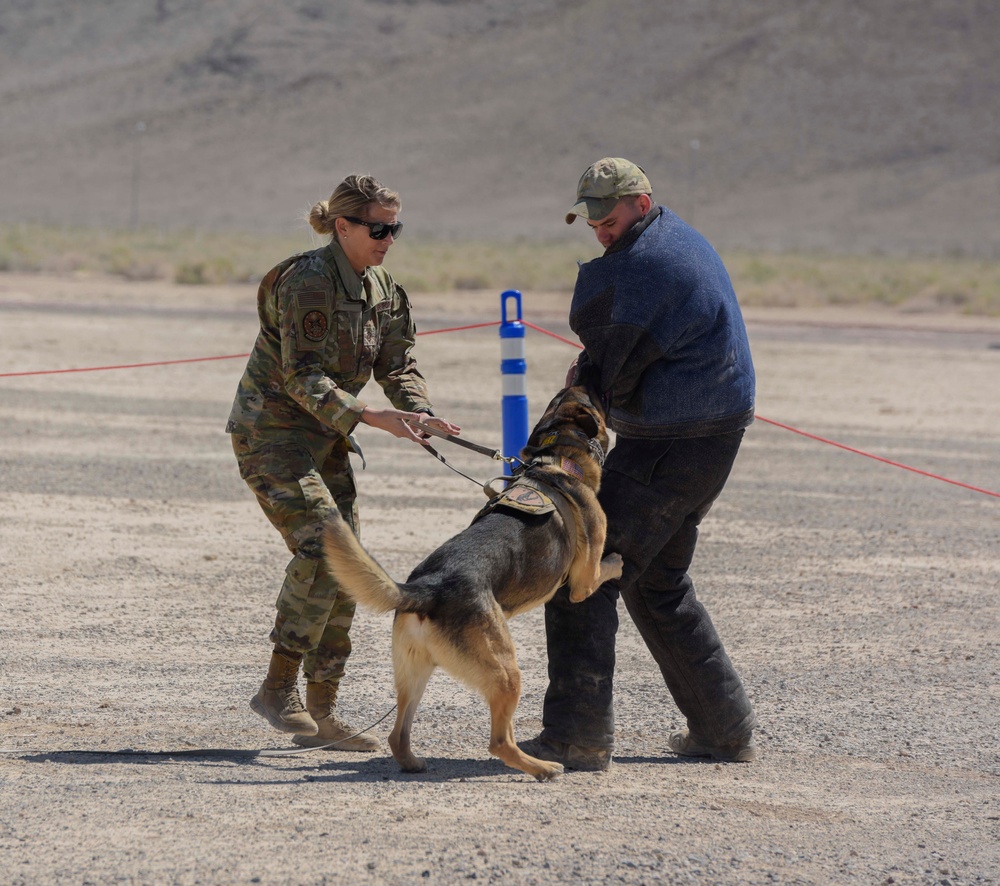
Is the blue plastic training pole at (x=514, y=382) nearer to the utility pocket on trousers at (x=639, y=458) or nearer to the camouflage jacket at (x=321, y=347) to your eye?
the camouflage jacket at (x=321, y=347)

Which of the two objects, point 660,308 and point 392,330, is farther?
point 392,330

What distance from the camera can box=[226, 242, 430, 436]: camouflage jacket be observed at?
5059mm

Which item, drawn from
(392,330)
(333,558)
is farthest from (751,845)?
(392,330)

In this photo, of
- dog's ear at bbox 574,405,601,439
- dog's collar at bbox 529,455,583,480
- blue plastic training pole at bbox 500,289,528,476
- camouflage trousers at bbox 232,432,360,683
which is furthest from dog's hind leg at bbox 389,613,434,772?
blue plastic training pole at bbox 500,289,528,476

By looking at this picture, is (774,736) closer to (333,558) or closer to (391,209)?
(333,558)

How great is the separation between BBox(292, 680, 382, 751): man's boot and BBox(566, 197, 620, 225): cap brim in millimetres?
2083

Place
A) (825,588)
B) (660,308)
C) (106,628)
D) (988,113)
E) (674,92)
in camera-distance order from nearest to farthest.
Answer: (660,308) → (106,628) → (825,588) → (988,113) → (674,92)

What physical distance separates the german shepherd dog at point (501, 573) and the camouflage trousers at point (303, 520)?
0.53 m

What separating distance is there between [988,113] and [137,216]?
170ft

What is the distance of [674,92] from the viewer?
287 feet

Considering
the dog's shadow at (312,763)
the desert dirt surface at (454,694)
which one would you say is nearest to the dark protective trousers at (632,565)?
the desert dirt surface at (454,694)

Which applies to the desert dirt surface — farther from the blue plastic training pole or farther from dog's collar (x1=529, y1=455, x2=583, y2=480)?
dog's collar (x1=529, y1=455, x2=583, y2=480)

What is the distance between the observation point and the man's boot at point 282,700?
17.6 feet

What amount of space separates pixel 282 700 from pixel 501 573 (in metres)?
1.21
